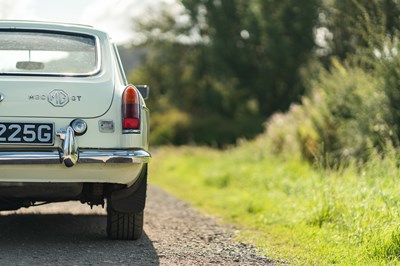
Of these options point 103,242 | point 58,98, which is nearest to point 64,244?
point 103,242

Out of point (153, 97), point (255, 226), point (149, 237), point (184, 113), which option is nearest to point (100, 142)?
point (149, 237)

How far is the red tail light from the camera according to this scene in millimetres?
6023

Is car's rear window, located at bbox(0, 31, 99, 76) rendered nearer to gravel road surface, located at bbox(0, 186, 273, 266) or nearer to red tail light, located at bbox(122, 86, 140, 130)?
red tail light, located at bbox(122, 86, 140, 130)

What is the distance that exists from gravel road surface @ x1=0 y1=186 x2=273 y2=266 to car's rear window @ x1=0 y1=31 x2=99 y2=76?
138cm

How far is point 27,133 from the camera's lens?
5.80 meters

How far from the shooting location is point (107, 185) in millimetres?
6367

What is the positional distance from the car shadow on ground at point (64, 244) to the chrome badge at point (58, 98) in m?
1.12

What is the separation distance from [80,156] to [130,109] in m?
0.55

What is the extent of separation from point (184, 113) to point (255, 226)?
2788cm

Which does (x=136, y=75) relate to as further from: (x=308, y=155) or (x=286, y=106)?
(x=308, y=155)

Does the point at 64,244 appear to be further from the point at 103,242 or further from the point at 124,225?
the point at 124,225

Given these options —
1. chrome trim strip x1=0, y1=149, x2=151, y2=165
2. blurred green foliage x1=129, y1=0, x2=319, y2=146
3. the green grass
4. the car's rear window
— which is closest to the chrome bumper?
chrome trim strip x1=0, y1=149, x2=151, y2=165

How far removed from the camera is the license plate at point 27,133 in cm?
577

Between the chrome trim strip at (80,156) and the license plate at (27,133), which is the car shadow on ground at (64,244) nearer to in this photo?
the chrome trim strip at (80,156)
